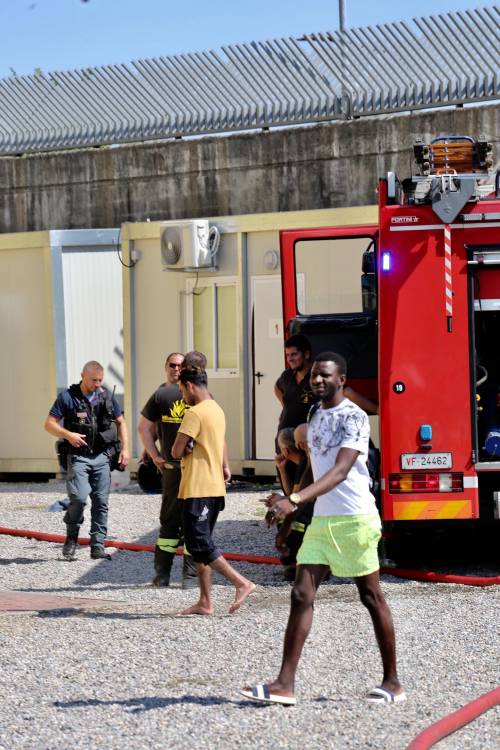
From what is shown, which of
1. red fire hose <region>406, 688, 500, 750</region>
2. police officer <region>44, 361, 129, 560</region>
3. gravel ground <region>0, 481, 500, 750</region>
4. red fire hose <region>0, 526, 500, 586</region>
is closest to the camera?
red fire hose <region>406, 688, 500, 750</region>

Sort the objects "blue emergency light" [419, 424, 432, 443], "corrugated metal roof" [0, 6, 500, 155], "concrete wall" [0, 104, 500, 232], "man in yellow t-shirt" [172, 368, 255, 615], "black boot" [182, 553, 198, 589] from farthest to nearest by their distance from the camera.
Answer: "corrugated metal roof" [0, 6, 500, 155] < "concrete wall" [0, 104, 500, 232] < "black boot" [182, 553, 198, 589] < "blue emergency light" [419, 424, 432, 443] < "man in yellow t-shirt" [172, 368, 255, 615]

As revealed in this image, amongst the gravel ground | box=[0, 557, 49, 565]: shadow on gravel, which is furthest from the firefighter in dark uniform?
box=[0, 557, 49, 565]: shadow on gravel

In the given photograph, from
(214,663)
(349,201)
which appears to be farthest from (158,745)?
(349,201)

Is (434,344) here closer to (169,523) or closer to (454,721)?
(169,523)

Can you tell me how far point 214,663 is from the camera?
24.8ft

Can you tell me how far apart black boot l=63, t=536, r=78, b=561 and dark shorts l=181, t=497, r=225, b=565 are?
3.07 meters

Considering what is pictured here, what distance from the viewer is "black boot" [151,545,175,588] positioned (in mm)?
10555

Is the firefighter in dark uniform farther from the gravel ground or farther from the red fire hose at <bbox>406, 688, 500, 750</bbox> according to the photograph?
the red fire hose at <bbox>406, 688, 500, 750</bbox>

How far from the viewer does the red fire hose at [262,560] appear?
33.7 ft

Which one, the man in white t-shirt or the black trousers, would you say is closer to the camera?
the man in white t-shirt

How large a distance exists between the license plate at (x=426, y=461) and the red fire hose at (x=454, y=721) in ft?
12.0

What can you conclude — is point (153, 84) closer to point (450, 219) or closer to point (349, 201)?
point (349, 201)

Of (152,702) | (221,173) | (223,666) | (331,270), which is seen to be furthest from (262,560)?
(221,173)

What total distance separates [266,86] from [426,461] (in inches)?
448
